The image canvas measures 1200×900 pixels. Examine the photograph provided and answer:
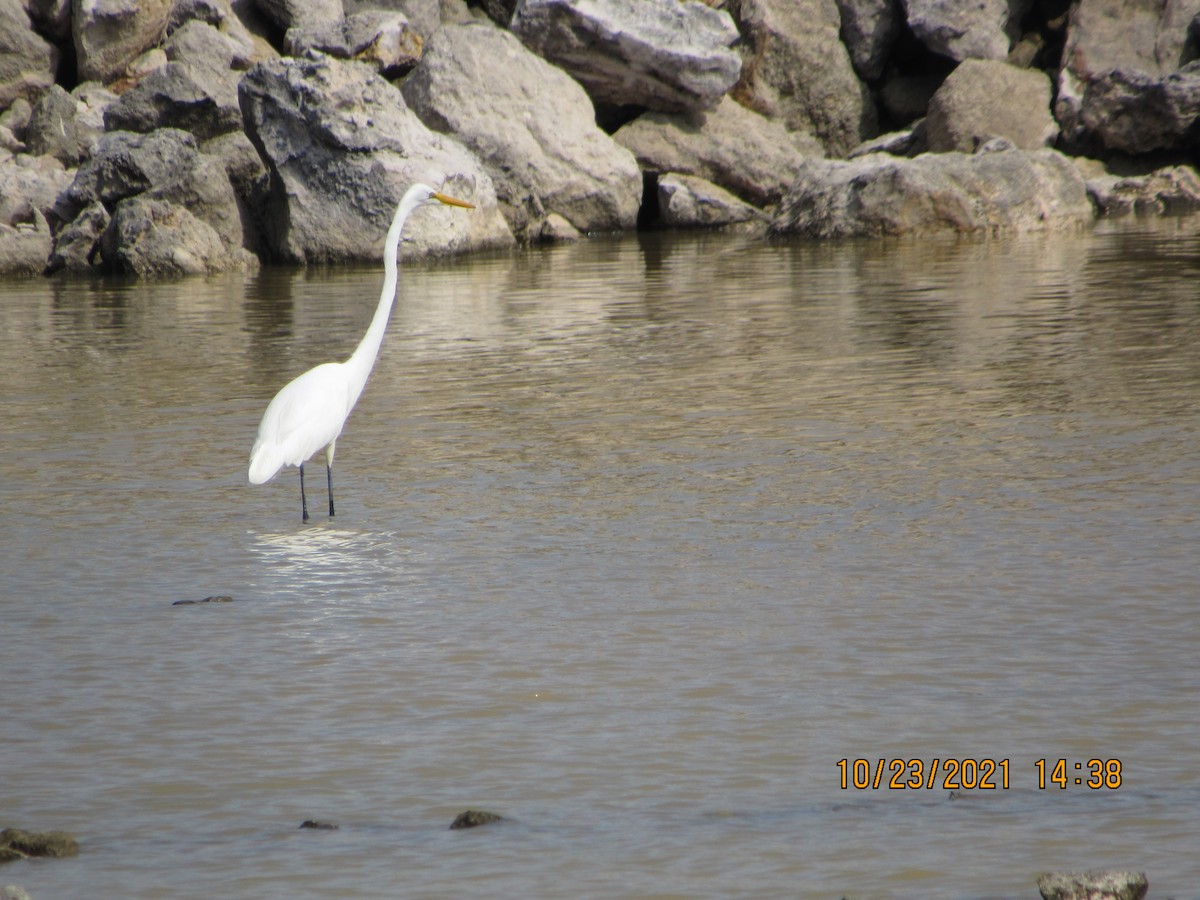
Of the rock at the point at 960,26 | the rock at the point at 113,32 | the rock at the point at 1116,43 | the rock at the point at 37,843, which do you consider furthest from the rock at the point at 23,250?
the rock at the point at 37,843

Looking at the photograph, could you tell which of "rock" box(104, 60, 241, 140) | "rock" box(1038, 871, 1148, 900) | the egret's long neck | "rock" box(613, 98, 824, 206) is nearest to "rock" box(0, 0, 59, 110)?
"rock" box(104, 60, 241, 140)

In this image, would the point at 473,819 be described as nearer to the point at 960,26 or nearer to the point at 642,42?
the point at 642,42

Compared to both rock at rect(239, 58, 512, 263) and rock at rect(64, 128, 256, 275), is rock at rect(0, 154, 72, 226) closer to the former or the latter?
rock at rect(64, 128, 256, 275)

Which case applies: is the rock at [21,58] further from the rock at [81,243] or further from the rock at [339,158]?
the rock at [81,243]

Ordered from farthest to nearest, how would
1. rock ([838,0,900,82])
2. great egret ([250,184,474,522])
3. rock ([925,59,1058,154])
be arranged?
rock ([838,0,900,82]), rock ([925,59,1058,154]), great egret ([250,184,474,522])

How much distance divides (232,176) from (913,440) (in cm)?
1504

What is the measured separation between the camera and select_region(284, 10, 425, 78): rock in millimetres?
22984

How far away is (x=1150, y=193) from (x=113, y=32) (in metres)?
16.0

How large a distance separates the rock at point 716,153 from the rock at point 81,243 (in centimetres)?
832

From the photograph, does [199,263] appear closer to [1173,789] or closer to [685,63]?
[685,63]

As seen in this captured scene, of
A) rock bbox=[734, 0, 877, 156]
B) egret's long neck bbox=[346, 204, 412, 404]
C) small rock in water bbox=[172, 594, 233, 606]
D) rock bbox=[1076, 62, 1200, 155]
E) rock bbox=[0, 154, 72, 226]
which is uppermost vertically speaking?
rock bbox=[734, 0, 877, 156]

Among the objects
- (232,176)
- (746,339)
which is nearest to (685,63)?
(232,176)

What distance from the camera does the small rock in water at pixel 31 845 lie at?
3.26m
